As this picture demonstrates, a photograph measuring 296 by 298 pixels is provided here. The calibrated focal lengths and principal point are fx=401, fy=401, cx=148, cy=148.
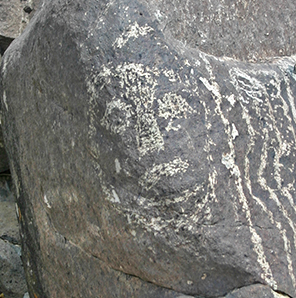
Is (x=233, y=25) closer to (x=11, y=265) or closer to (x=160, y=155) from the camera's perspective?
(x=160, y=155)

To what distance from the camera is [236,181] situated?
0.93m

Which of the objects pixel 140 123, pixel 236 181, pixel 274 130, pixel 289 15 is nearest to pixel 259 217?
pixel 236 181

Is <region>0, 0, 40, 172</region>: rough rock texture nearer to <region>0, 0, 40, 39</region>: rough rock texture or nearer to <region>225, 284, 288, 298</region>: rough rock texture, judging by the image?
<region>0, 0, 40, 39</region>: rough rock texture

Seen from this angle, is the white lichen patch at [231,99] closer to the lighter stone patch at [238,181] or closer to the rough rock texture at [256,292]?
the lighter stone patch at [238,181]

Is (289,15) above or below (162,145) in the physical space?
above

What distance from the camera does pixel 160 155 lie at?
879mm

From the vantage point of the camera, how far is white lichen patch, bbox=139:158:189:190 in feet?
2.87

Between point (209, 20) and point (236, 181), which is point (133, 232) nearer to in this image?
point (236, 181)

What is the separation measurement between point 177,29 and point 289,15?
45 centimetres

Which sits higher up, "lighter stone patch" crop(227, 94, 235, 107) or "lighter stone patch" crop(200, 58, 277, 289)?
"lighter stone patch" crop(227, 94, 235, 107)

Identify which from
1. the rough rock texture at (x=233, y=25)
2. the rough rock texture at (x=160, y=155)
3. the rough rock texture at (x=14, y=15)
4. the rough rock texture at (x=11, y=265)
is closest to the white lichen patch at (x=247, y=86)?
the rough rock texture at (x=160, y=155)

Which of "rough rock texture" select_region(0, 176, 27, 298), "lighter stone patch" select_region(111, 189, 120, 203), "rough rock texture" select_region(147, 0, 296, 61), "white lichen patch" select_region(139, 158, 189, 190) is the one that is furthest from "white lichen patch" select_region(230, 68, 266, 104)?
"rough rock texture" select_region(0, 176, 27, 298)

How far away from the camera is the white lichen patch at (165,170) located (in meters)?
0.88

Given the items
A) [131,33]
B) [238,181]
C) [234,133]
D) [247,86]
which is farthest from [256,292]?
[131,33]
